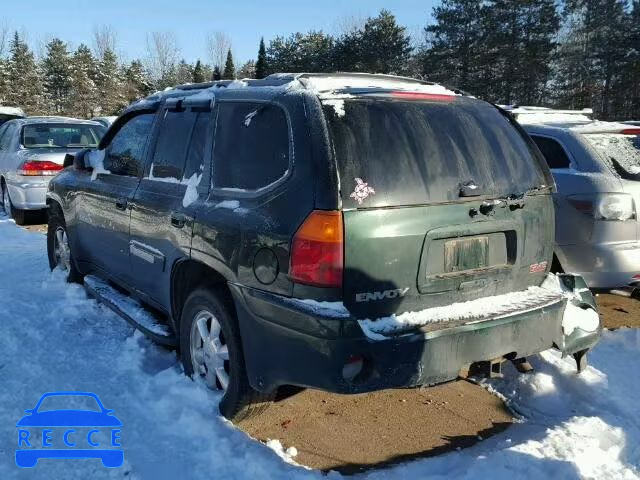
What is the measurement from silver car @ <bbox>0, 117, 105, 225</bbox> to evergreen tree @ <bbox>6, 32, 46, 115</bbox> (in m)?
44.5

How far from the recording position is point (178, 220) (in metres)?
3.52

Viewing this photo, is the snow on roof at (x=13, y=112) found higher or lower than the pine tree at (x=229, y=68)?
lower

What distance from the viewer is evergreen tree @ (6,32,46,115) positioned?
5006 centimetres

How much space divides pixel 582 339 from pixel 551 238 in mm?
625

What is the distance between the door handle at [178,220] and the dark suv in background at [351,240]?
14 millimetres

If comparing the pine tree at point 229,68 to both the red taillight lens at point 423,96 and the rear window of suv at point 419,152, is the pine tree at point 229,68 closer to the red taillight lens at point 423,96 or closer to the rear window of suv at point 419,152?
the red taillight lens at point 423,96

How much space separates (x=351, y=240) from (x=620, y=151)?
3.55 metres

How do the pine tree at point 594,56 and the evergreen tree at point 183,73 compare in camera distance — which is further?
the evergreen tree at point 183,73

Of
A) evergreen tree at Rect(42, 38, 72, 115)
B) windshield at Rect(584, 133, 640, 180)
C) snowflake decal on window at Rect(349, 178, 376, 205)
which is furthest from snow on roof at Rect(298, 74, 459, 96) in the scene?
evergreen tree at Rect(42, 38, 72, 115)

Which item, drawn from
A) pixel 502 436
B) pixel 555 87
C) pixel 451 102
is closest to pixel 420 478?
pixel 502 436

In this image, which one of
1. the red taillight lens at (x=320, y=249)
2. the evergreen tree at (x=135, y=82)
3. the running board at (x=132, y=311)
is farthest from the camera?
the evergreen tree at (x=135, y=82)

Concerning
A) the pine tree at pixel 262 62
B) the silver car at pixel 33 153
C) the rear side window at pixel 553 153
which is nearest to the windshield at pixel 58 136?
the silver car at pixel 33 153

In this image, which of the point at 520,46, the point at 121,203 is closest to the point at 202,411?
the point at 121,203

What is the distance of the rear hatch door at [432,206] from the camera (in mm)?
2750
